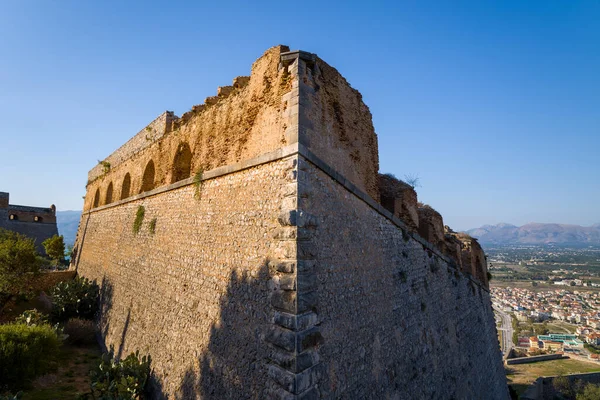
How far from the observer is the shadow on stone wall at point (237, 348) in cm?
476

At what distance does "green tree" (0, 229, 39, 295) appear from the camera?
511 inches

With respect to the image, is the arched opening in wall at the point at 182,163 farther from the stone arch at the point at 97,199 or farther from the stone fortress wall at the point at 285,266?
the stone arch at the point at 97,199

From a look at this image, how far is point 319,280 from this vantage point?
194 inches

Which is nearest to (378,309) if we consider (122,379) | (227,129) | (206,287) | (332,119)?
(206,287)

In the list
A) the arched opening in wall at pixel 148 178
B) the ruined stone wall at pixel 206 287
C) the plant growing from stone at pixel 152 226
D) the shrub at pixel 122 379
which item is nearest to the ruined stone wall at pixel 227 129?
the arched opening in wall at pixel 148 178

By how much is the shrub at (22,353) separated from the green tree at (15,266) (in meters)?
7.33

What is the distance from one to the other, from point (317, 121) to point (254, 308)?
3.85m

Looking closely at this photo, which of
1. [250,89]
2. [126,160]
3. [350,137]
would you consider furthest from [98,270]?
[350,137]

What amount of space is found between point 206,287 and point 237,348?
165 centimetres

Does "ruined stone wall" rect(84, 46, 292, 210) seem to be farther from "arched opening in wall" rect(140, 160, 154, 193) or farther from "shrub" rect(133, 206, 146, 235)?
"shrub" rect(133, 206, 146, 235)

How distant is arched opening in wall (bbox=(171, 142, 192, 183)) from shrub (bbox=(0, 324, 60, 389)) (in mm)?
5575

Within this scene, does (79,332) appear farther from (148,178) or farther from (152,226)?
(148,178)

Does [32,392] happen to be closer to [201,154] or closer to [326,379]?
[201,154]

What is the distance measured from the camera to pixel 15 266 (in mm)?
13414
